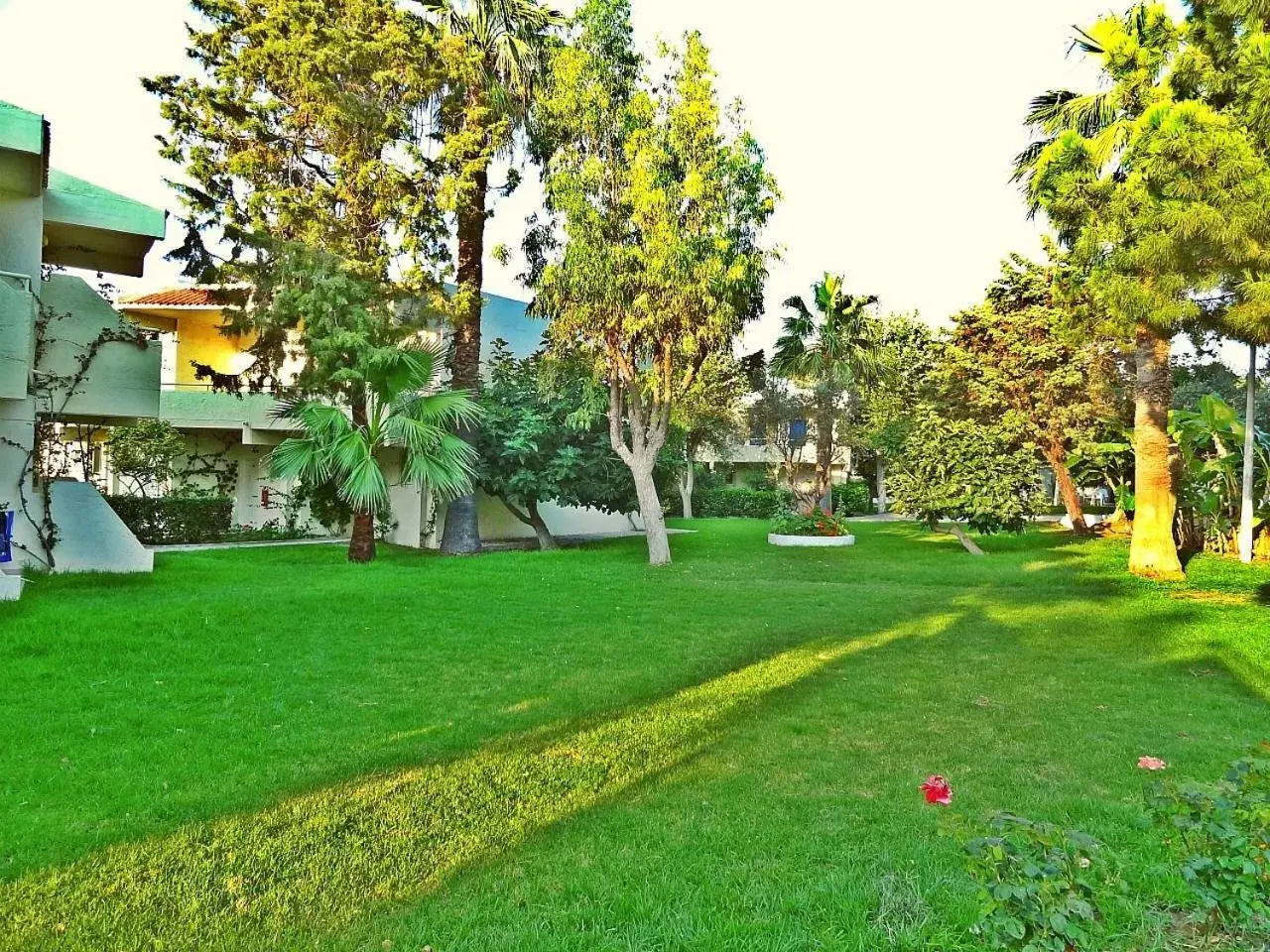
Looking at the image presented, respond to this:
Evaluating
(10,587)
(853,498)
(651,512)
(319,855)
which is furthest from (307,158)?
(853,498)

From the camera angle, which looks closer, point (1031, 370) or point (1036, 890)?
point (1036, 890)

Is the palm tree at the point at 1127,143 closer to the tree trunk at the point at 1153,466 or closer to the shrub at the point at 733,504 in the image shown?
the tree trunk at the point at 1153,466

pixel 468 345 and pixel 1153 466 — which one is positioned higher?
pixel 468 345

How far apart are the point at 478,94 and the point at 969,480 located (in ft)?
46.0

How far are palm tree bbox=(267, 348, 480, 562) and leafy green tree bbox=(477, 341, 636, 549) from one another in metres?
2.90

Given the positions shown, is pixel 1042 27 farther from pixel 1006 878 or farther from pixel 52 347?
pixel 52 347

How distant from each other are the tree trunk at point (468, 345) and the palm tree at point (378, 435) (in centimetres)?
310

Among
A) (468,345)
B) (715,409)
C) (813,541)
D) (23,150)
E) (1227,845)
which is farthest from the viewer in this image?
(715,409)

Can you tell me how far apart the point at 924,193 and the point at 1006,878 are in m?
17.6

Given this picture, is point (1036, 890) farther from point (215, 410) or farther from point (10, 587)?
point (215, 410)

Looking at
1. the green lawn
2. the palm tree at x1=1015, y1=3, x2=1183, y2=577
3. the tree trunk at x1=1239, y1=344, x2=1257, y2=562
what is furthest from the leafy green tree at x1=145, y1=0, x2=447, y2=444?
the tree trunk at x1=1239, y1=344, x2=1257, y2=562

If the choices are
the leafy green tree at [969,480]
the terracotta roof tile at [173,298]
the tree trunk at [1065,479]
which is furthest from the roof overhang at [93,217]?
the tree trunk at [1065,479]

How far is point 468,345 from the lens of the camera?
19.4 meters

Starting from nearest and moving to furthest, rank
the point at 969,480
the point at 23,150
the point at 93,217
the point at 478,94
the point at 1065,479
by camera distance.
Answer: the point at 23,150
the point at 93,217
the point at 478,94
the point at 969,480
the point at 1065,479
